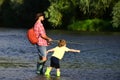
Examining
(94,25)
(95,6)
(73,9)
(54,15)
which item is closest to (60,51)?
(95,6)

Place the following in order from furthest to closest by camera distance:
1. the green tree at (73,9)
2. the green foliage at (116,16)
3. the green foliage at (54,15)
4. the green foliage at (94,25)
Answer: the green foliage at (54,15), the green foliage at (94,25), the green tree at (73,9), the green foliage at (116,16)

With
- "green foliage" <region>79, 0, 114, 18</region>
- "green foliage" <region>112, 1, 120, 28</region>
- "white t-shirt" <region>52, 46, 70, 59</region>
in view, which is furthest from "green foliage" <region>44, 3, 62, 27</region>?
"white t-shirt" <region>52, 46, 70, 59</region>

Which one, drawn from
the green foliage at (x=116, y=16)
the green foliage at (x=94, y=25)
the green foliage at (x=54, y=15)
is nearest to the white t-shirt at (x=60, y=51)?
the green foliage at (x=116, y=16)

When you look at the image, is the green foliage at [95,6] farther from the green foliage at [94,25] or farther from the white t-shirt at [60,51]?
the white t-shirt at [60,51]

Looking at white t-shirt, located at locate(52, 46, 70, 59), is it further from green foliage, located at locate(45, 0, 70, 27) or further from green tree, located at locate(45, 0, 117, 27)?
green foliage, located at locate(45, 0, 70, 27)

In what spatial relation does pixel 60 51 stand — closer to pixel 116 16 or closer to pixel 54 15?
pixel 116 16

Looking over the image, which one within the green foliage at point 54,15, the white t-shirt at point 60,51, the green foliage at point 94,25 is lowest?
the green foliage at point 94,25

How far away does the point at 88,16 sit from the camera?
62.7m

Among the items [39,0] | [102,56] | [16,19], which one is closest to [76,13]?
[39,0]

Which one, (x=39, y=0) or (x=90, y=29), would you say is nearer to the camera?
(x=90, y=29)

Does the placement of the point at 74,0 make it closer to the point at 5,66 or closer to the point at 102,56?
the point at 102,56

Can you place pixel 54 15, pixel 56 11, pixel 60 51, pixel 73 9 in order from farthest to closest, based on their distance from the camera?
1. pixel 73 9
2. pixel 56 11
3. pixel 54 15
4. pixel 60 51

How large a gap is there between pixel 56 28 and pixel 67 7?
13.9 ft

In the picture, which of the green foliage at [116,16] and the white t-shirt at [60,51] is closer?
the white t-shirt at [60,51]
